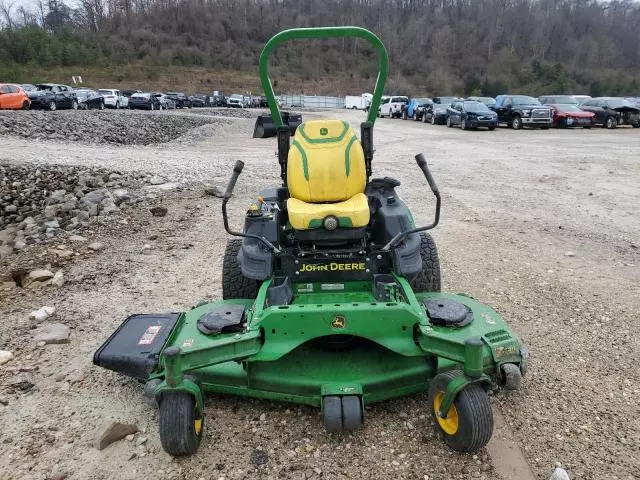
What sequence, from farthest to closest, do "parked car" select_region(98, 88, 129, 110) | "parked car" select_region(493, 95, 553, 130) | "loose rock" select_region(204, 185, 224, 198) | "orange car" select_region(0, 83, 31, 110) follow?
"parked car" select_region(98, 88, 129, 110), "parked car" select_region(493, 95, 553, 130), "orange car" select_region(0, 83, 31, 110), "loose rock" select_region(204, 185, 224, 198)

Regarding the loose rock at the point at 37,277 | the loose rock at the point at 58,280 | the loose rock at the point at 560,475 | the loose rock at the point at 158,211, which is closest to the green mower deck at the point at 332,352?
the loose rock at the point at 560,475

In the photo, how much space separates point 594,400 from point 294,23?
9265 centimetres

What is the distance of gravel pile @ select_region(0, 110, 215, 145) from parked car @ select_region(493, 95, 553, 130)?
45.0 ft

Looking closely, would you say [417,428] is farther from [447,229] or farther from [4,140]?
[4,140]

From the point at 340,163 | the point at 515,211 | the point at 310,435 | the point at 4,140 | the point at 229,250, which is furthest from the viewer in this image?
the point at 4,140

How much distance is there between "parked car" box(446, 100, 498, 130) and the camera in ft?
74.4

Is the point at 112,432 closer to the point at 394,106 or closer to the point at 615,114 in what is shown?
the point at 615,114

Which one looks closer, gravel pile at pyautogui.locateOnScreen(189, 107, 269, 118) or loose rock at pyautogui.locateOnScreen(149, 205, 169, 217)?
loose rock at pyautogui.locateOnScreen(149, 205, 169, 217)

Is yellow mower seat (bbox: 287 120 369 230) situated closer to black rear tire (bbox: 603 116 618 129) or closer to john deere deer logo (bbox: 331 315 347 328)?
john deere deer logo (bbox: 331 315 347 328)

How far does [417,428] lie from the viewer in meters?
3.04

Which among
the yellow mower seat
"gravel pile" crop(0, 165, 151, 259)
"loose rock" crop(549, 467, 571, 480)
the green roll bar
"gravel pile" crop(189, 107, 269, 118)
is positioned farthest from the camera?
"gravel pile" crop(189, 107, 269, 118)

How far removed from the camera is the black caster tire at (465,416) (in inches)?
104

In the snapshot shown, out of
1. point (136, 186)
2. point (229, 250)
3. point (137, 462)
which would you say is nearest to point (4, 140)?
point (136, 186)

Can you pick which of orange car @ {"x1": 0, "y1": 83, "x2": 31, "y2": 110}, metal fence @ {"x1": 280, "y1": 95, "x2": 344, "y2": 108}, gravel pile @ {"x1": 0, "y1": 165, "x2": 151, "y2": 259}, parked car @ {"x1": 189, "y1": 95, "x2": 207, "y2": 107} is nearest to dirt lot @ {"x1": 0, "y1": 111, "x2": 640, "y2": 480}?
gravel pile @ {"x1": 0, "y1": 165, "x2": 151, "y2": 259}
